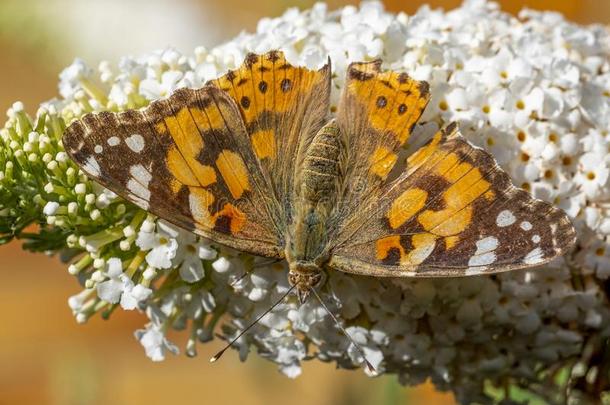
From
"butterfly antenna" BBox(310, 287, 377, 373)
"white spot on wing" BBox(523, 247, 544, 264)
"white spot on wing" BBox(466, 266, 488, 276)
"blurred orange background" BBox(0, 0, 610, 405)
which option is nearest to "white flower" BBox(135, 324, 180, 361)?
"butterfly antenna" BBox(310, 287, 377, 373)

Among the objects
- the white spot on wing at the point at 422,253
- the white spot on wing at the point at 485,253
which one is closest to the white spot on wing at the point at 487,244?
the white spot on wing at the point at 485,253

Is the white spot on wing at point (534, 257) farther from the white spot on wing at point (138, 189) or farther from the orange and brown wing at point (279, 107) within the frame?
the white spot on wing at point (138, 189)

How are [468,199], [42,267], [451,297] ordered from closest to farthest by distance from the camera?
[468,199] → [451,297] → [42,267]

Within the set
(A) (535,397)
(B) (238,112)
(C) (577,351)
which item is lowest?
(A) (535,397)

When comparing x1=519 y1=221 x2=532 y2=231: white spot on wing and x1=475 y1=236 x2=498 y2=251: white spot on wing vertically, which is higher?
x1=519 y1=221 x2=532 y2=231: white spot on wing

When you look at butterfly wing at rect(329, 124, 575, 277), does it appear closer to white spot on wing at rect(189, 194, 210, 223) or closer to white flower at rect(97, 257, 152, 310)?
white spot on wing at rect(189, 194, 210, 223)

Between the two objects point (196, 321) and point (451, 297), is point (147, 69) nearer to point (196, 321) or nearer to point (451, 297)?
point (196, 321)

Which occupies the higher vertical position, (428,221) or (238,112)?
(238,112)

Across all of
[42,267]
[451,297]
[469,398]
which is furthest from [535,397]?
[42,267]
